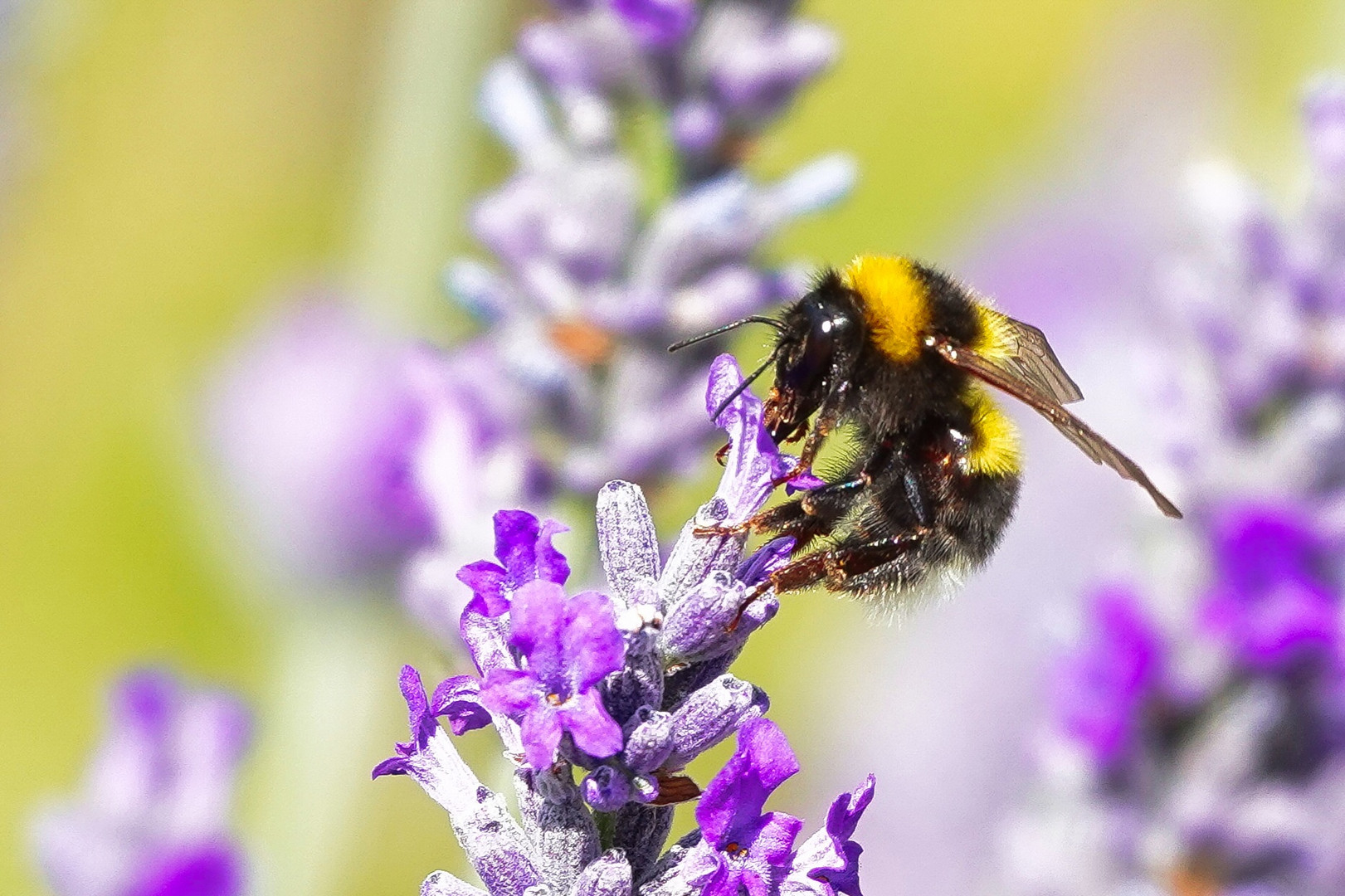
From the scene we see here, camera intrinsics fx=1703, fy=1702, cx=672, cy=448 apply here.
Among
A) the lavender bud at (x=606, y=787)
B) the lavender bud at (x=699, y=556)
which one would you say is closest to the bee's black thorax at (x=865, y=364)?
the lavender bud at (x=699, y=556)

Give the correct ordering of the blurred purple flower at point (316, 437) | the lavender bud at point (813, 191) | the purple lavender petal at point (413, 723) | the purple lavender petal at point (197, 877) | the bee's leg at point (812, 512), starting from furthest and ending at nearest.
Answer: the blurred purple flower at point (316, 437)
the lavender bud at point (813, 191)
the purple lavender petal at point (197, 877)
the bee's leg at point (812, 512)
the purple lavender petal at point (413, 723)

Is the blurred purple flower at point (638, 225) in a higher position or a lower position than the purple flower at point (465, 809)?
higher

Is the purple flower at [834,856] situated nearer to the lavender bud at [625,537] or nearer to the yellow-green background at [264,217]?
the lavender bud at [625,537]

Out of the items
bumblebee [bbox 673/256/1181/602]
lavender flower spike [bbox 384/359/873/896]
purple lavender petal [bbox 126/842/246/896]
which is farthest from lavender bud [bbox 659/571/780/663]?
purple lavender petal [bbox 126/842/246/896]

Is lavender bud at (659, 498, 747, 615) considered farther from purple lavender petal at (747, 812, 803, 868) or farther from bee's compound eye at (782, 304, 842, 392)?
bee's compound eye at (782, 304, 842, 392)

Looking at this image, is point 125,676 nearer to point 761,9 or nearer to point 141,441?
point 761,9

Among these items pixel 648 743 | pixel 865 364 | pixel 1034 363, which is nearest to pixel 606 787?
pixel 648 743

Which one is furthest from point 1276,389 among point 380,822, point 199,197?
point 199,197
